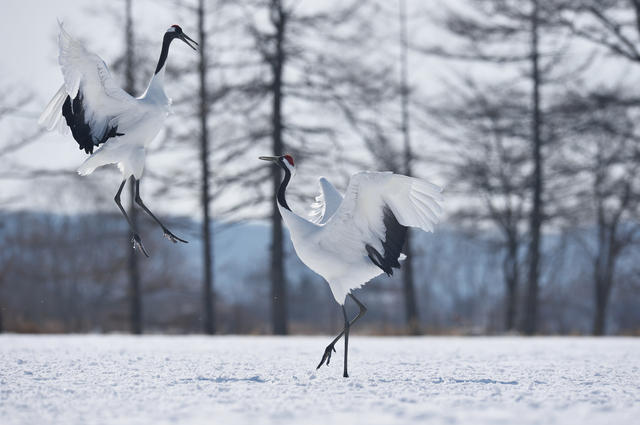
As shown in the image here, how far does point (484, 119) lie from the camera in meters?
16.5

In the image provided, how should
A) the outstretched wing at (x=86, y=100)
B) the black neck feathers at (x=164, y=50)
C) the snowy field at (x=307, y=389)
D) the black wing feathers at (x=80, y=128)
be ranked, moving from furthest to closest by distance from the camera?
the black neck feathers at (x=164, y=50) → the black wing feathers at (x=80, y=128) → the outstretched wing at (x=86, y=100) → the snowy field at (x=307, y=389)

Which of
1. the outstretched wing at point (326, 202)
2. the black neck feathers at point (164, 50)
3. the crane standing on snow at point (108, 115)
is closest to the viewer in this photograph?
the outstretched wing at point (326, 202)

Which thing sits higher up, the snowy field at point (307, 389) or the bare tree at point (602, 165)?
the bare tree at point (602, 165)

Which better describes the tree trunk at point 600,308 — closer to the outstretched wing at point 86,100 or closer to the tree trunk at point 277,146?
the tree trunk at point 277,146

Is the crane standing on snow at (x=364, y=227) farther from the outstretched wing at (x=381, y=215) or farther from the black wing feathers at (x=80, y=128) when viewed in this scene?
the black wing feathers at (x=80, y=128)

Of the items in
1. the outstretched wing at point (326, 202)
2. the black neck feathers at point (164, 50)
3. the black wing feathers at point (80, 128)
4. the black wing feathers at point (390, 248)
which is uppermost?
the black neck feathers at point (164, 50)

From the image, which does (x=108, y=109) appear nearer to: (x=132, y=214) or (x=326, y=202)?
(x=326, y=202)

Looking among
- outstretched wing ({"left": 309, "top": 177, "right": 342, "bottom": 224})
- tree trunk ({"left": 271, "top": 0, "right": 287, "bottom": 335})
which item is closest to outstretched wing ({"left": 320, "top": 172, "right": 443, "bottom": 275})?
outstretched wing ({"left": 309, "top": 177, "right": 342, "bottom": 224})

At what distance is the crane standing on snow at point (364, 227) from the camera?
17.5 feet

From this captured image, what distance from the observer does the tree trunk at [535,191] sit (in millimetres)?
15648

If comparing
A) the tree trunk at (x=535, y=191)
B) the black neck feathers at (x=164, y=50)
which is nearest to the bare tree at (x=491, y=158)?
the tree trunk at (x=535, y=191)

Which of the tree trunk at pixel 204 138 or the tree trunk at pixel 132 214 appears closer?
the tree trunk at pixel 204 138

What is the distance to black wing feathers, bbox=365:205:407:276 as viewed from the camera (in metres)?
5.57

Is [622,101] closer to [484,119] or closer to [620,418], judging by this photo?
[484,119]
